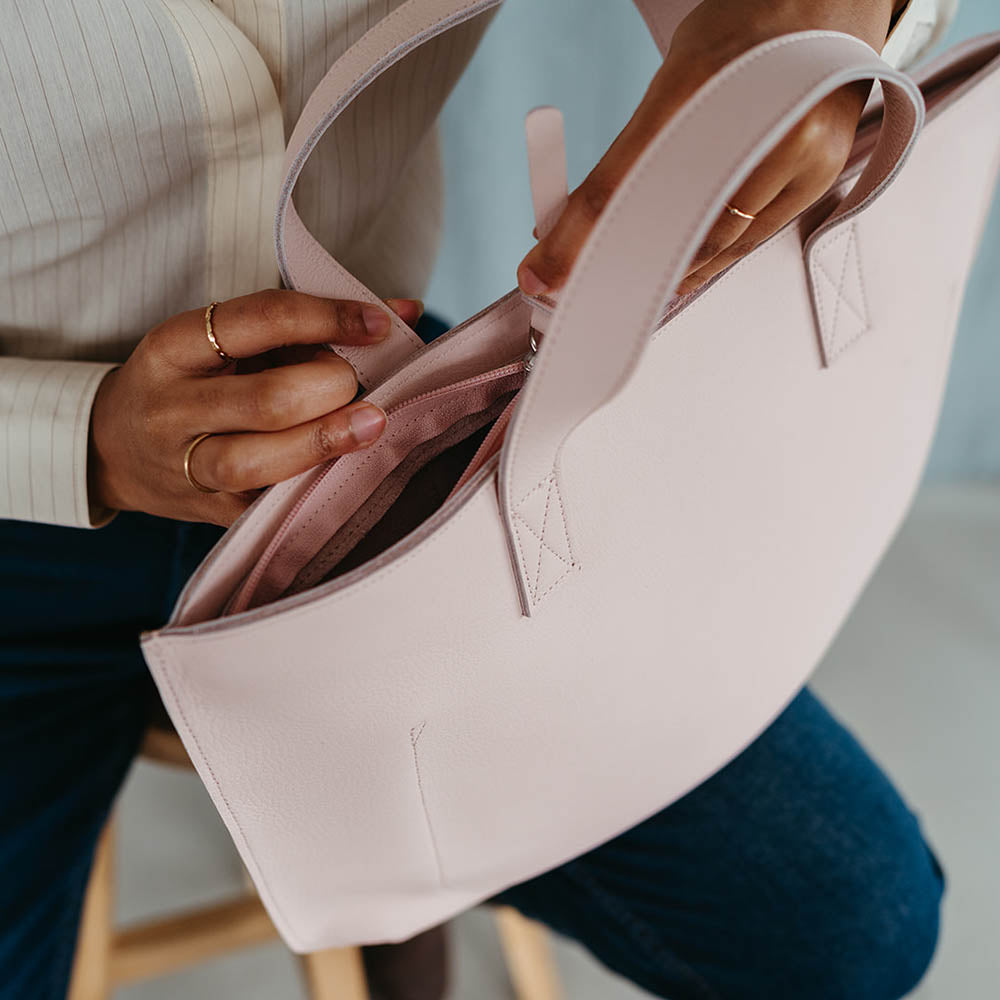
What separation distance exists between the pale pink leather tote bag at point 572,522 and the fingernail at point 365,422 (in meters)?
0.02

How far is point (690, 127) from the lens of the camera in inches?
10.2

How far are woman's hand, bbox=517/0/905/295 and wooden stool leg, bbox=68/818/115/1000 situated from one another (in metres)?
0.62

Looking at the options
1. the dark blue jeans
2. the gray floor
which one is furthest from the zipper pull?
the gray floor

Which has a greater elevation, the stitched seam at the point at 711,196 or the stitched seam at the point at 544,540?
the stitched seam at the point at 711,196

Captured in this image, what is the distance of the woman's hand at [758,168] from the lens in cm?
31

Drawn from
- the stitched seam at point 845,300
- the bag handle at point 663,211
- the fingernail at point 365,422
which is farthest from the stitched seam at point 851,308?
the fingernail at point 365,422

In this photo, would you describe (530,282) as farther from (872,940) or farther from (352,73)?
(872,940)

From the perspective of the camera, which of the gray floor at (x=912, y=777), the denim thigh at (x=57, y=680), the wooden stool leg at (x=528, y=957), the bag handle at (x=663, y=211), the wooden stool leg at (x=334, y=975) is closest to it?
the bag handle at (x=663, y=211)

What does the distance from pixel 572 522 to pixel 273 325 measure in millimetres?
138

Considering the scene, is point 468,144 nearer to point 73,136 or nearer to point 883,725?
point 73,136

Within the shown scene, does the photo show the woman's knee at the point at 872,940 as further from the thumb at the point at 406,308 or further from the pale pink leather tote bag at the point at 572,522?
the thumb at the point at 406,308

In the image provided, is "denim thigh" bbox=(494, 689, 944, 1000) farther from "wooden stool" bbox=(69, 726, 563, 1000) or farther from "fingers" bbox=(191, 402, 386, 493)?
"fingers" bbox=(191, 402, 386, 493)

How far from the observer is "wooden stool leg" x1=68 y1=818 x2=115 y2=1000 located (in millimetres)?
707

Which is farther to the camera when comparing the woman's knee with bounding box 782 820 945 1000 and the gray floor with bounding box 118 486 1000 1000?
the gray floor with bounding box 118 486 1000 1000
